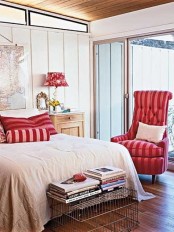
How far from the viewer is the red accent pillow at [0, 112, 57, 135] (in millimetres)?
4125

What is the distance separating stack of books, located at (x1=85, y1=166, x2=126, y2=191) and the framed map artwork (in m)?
2.39

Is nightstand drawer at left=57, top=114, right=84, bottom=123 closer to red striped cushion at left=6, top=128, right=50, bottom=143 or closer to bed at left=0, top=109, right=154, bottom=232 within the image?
red striped cushion at left=6, top=128, right=50, bottom=143

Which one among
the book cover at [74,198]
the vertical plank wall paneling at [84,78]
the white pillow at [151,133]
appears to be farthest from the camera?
the vertical plank wall paneling at [84,78]

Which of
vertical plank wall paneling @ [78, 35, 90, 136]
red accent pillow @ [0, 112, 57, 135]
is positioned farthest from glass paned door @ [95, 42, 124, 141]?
red accent pillow @ [0, 112, 57, 135]

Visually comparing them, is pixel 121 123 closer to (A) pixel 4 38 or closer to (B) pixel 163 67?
(B) pixel 163 67

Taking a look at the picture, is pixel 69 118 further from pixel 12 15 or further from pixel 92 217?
pixel 92 217

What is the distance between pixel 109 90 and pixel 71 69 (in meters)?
0.81

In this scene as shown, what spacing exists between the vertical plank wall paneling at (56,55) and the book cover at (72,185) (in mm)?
2907

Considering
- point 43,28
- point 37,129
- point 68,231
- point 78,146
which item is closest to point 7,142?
point 37,129

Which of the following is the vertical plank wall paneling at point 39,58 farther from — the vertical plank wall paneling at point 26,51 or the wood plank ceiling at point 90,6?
the wood plank ceiling at point 90,6

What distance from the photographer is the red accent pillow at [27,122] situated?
4.12 metres

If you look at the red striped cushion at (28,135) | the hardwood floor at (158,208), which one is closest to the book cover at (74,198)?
the hardwood floor at (158,208)

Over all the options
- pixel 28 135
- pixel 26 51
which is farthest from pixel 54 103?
pixel 28 135

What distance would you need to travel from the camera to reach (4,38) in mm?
4961
